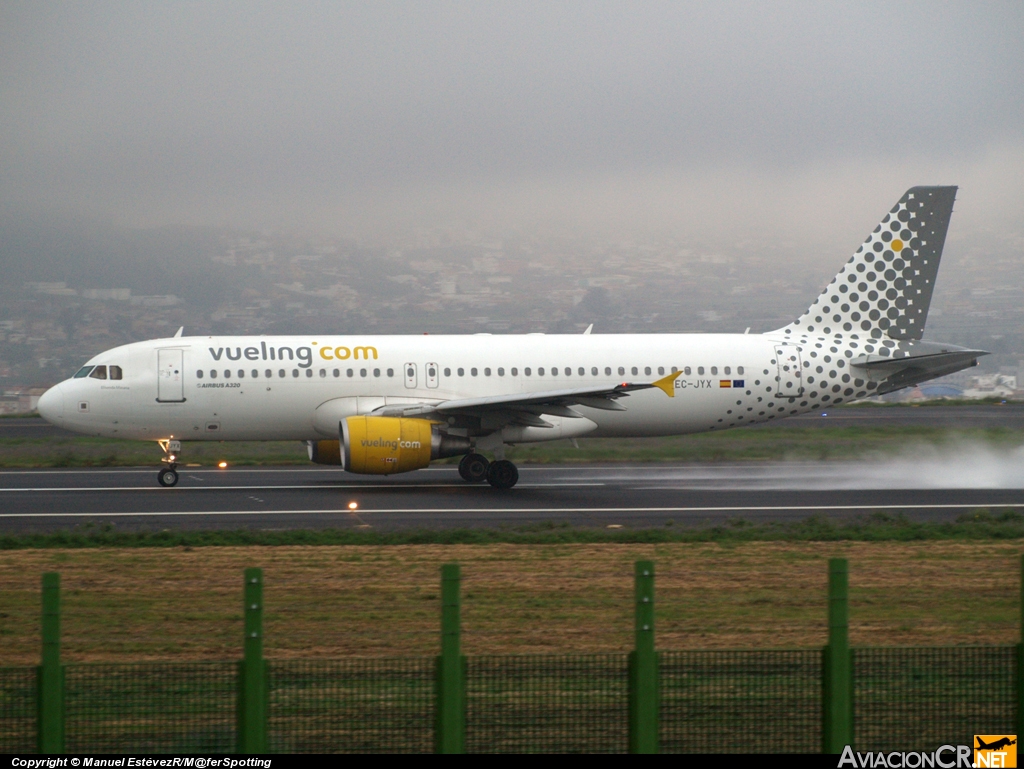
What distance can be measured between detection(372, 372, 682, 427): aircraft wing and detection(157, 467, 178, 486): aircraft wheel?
407cm

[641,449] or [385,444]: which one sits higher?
[385,444]

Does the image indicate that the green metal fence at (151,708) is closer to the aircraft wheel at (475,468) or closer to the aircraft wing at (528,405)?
the aircraft wing at (528,405)

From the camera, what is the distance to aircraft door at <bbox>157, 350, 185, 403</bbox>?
2312cm

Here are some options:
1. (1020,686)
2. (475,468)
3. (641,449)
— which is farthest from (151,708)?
(641,449)

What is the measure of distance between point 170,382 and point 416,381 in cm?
480

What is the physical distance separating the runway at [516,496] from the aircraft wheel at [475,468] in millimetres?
209

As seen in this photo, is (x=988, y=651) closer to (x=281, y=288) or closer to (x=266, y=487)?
(x=266, y=487)

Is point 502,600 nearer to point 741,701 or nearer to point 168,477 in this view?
point 741,701

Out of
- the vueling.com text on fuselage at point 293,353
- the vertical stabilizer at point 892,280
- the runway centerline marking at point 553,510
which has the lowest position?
the runway centerline marking at point 553,510

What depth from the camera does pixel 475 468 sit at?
75.3 feet

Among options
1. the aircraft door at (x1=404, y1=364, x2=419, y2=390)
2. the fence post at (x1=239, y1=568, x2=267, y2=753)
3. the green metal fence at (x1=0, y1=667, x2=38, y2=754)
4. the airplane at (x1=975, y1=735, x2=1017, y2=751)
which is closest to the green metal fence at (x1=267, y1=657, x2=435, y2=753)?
the fence post at (x1=239, y1=568, x2=267, y2=753)

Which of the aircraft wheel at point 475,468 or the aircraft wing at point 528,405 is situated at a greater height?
the aircraft wing at point 528,405

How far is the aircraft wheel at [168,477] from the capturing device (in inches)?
896

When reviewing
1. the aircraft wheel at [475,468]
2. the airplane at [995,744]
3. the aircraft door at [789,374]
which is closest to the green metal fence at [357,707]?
the airplane at [995,744]
